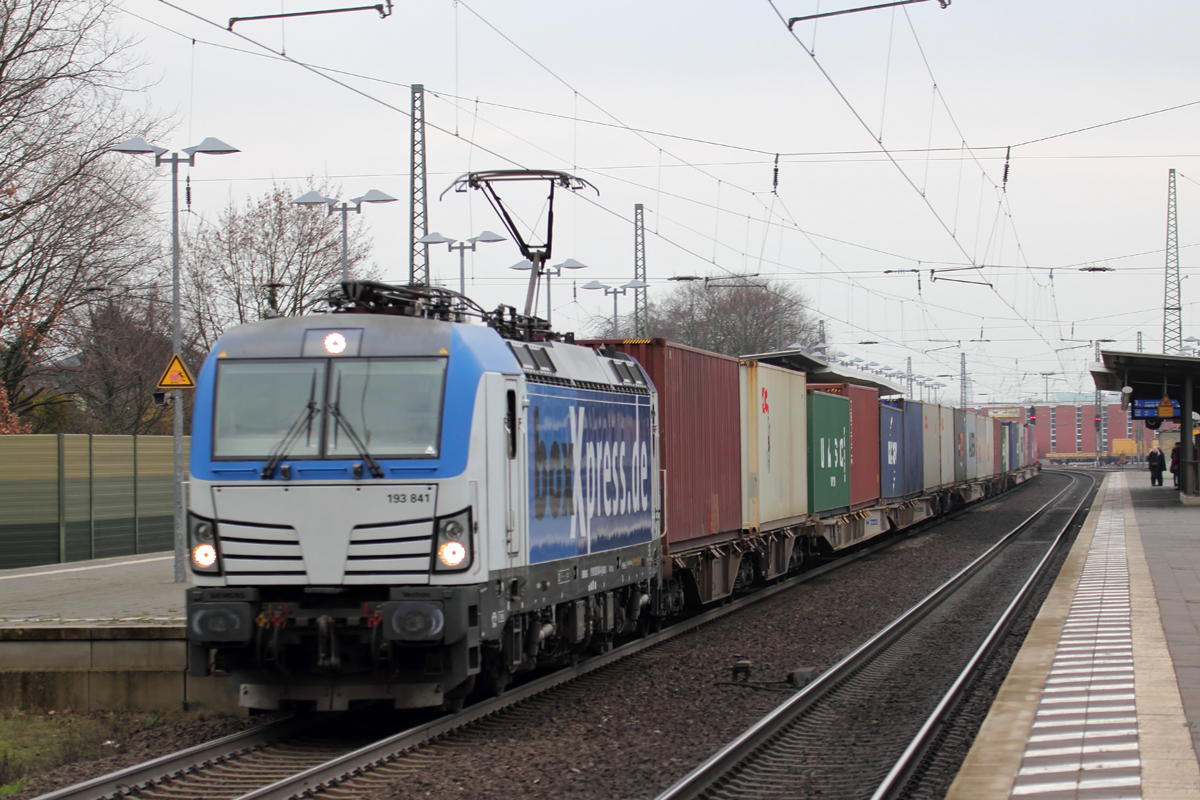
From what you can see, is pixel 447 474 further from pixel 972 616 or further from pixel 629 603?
pixel 972 616

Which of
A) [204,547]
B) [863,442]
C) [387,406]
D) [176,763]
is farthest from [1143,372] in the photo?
[176,763]

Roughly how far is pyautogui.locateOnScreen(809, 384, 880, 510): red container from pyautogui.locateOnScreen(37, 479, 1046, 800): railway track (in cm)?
1529

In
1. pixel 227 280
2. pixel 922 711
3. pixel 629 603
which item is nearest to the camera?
pixel 922 711

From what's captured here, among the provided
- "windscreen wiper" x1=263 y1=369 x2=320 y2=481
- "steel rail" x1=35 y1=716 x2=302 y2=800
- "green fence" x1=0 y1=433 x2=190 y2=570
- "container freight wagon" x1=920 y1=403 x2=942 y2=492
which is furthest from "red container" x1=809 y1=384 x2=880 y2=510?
"steel rail" x1=35 y1=716 x2=302 y2=800

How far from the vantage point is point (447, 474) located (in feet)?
27.4

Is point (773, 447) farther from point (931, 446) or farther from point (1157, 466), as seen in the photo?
point (1157, 466)

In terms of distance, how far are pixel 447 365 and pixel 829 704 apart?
434 cm

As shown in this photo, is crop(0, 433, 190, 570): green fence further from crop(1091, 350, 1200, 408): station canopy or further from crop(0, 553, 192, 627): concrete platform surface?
crop(1091, 350, 1200, 408): station canopy

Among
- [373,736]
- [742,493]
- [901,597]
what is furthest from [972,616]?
[373,736]

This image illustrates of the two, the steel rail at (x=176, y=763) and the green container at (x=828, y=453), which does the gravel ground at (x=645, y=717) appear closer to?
the steel rail at (x=176, y=763)

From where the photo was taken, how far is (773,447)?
1812cm

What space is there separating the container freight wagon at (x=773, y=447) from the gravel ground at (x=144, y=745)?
27.7 feet

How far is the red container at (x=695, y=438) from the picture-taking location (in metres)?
13.5

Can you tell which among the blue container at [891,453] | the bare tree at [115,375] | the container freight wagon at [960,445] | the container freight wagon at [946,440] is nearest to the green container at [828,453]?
the blue container at [891,453]
